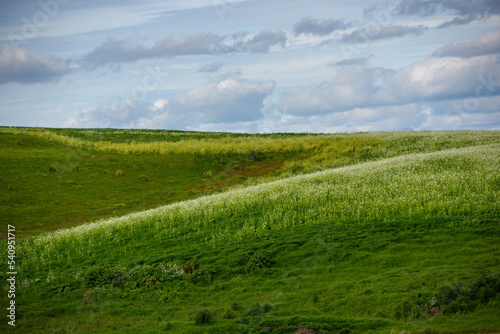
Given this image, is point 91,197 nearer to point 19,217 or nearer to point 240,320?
point 19,217

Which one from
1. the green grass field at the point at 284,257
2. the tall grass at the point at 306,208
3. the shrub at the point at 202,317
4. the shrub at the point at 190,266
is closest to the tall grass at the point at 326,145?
the green grass field at the point at 284,257

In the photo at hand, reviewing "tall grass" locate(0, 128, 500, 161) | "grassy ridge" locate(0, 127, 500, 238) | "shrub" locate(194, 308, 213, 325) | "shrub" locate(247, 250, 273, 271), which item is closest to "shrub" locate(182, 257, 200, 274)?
"shrub" locate(247, 250, 273, 271)

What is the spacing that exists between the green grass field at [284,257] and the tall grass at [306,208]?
0.13 m

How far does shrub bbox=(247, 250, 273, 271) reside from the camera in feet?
74.7

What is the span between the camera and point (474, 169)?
113 ft

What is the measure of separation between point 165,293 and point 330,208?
1296 centimetres

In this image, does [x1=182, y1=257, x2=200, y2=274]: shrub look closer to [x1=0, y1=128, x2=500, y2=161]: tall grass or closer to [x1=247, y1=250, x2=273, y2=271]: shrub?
[x1=247, y1=250, x2=273, y2=271]: shrub

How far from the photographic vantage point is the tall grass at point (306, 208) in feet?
88.2

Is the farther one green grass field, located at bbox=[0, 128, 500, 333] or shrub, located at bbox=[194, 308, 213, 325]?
shrub, located at bbox=[194, 308, 213, 325]

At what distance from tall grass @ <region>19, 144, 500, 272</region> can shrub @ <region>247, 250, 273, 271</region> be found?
345 centimetres

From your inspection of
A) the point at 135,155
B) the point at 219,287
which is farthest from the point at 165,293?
the point at 135,155

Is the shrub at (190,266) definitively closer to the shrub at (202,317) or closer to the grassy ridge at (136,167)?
the shrub at (202,317)

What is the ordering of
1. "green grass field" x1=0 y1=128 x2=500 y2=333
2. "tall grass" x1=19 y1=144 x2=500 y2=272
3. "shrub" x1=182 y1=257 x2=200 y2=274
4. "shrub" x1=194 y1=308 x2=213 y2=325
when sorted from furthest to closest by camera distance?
1. "tall grass" x1=19 y1=144 x2=500 y2=272
2. "shrub" x1=182 y1=257 x2=200 y2=274
3. "shrub" x1=194 y1=308 x2=213 y2=325
4. "green grass field" x1=0 y1=128 x2=500 y2=333

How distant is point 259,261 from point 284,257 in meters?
1.50
